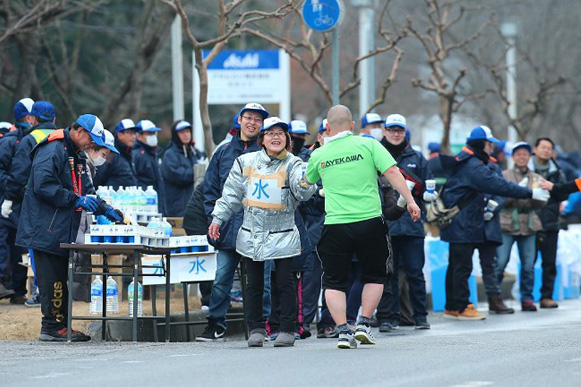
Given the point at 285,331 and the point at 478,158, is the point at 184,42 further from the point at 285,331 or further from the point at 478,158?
the point at 285,331

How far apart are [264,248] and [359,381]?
9.66 feet

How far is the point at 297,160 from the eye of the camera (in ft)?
38.7

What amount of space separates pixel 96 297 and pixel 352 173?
3625mm

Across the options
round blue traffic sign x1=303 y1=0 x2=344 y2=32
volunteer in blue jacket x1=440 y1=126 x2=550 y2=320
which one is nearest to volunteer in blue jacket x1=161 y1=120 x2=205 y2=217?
round blue traffic sign x1=303 y1=0 x2=344 y2=32

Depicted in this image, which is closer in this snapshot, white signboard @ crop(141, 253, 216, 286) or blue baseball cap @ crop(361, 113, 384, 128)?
white signboard @ crop(141, 253, 216, 286)

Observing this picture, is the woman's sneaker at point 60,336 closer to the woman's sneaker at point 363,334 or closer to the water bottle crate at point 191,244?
the water bottle crate at point 191,244

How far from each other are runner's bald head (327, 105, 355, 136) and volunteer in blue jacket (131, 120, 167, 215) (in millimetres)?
6036

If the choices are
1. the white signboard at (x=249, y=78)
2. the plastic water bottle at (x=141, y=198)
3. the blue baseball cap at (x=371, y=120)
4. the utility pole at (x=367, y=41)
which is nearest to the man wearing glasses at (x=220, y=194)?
the plastic water bottle at (x=141, y=198)

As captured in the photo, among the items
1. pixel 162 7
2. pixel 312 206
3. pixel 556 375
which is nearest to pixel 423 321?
pixel 312 206

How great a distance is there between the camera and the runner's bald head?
11.3m

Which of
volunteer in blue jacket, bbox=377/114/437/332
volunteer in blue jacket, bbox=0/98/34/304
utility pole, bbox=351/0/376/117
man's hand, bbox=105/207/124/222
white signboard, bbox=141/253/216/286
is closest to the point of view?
man's hand, bbox=105/207/124/222

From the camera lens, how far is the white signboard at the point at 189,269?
13273mm

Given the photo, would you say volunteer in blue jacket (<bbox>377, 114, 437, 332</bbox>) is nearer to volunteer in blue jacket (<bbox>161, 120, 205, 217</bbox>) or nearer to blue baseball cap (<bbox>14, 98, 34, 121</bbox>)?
volunteer in blue jacket (<bbox>161, 120, 205, 217</bbox>)

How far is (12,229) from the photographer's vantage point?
1516 cm
